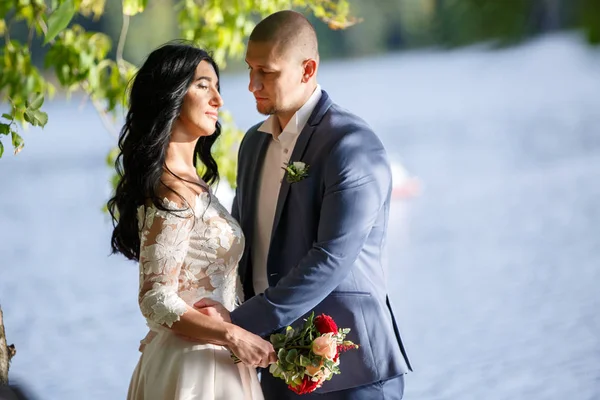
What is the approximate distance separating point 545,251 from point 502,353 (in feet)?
9.00

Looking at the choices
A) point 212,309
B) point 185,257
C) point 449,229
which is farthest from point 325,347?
point 449,229

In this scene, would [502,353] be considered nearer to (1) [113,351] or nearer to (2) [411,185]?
(1) [113,351]

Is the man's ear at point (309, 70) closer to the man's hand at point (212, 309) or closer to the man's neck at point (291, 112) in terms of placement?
the man's neck at point (291, 112)

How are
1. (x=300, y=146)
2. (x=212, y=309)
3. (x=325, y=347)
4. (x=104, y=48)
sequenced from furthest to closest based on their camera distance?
(x=104, y=48) < (x=300, y=146) < (x=212, y=309) < (x=325, y=347)

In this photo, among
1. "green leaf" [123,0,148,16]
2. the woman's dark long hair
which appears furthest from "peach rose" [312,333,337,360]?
"green leaf" [123,0,148,16]

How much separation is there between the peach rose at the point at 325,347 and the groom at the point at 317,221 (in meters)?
0.12

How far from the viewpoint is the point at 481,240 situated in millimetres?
8891

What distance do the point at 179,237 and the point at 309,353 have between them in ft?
1.23

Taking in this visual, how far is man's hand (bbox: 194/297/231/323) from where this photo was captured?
1980mm

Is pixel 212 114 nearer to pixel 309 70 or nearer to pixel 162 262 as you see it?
pixel 309 70

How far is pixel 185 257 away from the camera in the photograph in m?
2.02

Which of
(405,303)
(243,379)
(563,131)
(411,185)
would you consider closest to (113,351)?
(405,303)

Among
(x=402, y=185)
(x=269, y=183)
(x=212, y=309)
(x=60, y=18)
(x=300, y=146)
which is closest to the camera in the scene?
(x=60, y=18)

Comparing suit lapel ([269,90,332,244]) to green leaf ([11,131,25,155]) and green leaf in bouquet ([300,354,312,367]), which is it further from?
green leaf ([11,131,25,155])
